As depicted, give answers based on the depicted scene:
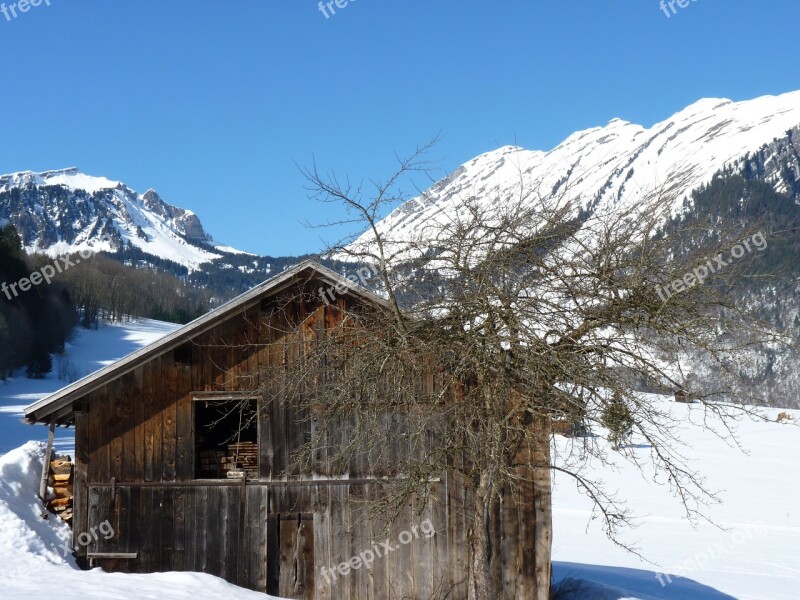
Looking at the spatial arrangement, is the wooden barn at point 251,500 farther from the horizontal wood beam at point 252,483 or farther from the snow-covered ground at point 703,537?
the snow-covered ground at point 703,537

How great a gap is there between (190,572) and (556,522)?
2042cm

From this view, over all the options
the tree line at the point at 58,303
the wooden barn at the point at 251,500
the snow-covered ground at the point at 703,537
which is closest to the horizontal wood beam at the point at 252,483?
the wooden barn at the point at 251,500

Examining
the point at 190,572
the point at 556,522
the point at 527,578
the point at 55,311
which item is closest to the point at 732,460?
the point at 556,522

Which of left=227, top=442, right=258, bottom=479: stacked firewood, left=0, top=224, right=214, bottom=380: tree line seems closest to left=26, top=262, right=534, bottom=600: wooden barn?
left=227, top=442, right=258, bottom=479: stacked firewood

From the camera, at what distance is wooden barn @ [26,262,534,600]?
43.2 ft

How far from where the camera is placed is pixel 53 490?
47.7 ft

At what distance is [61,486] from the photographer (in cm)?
1456

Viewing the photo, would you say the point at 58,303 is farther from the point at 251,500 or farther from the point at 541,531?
the point at 541,531

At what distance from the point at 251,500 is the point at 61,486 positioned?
12.3 feet

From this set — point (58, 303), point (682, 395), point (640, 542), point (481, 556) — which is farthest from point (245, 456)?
point (58, 303)

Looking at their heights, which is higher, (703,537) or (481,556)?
(481,556)

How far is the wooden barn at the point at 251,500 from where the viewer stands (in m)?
13.2

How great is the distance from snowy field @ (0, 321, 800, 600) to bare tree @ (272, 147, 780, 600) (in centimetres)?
98

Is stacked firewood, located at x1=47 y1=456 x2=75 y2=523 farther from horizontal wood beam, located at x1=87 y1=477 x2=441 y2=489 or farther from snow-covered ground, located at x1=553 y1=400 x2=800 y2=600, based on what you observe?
snow-covered ground, located at x1=553 y1=400 x2=800 y2=600
